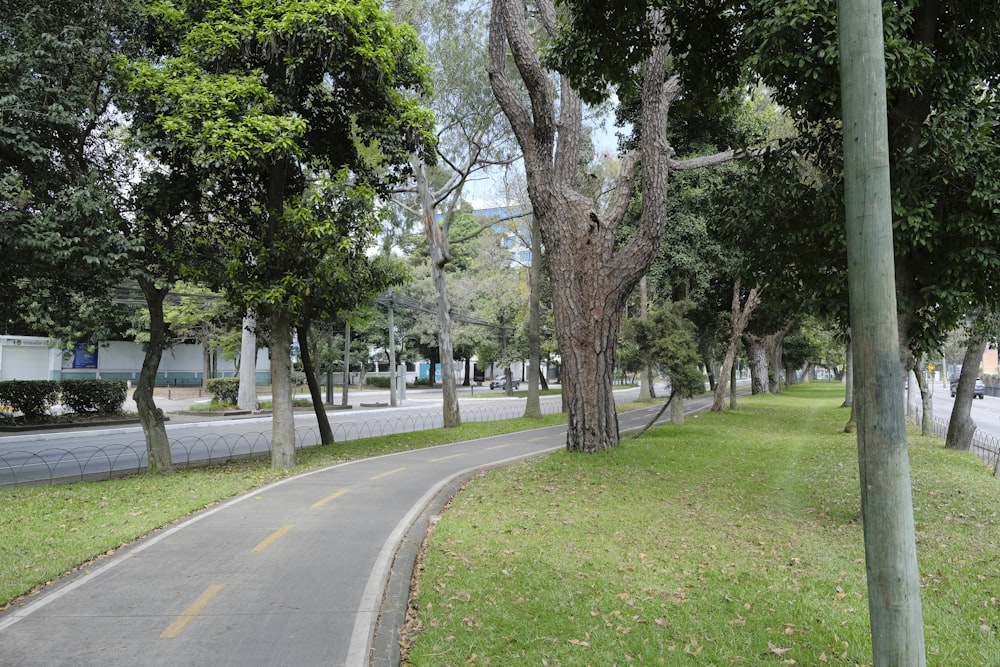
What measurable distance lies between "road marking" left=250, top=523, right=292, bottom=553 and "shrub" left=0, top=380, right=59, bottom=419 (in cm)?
2108

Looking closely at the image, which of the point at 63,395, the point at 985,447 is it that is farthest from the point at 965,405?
the point at 63,395

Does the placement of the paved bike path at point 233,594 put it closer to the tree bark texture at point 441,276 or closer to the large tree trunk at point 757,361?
the tree bark texture at point 441,276

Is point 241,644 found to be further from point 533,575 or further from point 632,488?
point 632,488

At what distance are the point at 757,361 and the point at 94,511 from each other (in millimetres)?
42311

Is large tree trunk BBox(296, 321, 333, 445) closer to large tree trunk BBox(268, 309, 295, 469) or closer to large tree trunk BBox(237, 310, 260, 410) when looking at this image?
large tree trunk BBox(268, 309, 295, 469)

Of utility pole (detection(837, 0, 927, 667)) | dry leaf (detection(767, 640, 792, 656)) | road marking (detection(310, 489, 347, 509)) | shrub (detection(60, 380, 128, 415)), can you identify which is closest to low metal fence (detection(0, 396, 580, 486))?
shrub (detection(60, 380, 128, 415))

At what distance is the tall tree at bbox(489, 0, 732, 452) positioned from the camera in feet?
43.5

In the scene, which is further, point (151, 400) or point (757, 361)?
point (757, 361)

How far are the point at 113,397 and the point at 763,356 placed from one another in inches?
1526

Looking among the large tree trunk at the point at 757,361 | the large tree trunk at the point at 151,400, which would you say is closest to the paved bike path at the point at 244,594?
the large tree trunk at the point at 151,400

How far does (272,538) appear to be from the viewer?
7512mm

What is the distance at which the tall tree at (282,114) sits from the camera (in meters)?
10.6

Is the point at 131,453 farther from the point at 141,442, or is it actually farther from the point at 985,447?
the point at 985,447

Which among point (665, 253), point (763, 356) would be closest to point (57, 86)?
point (665, 253)
